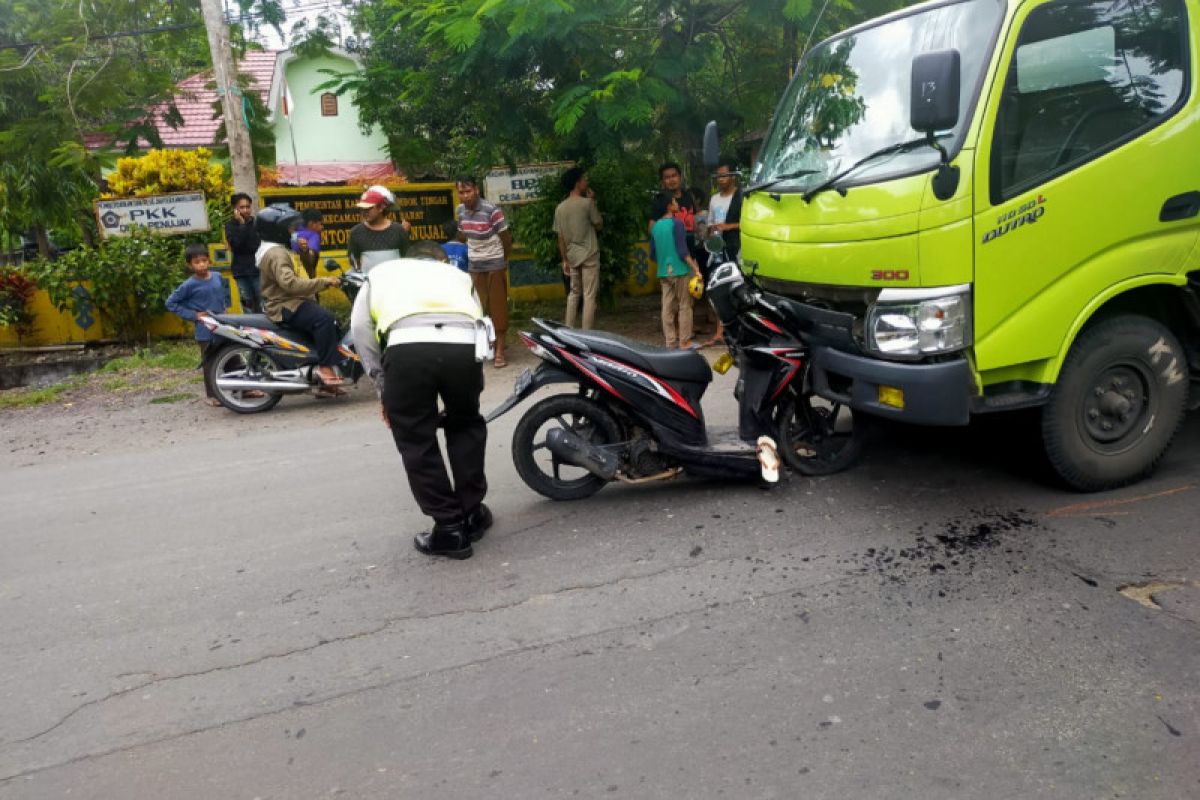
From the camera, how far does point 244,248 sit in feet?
32.3

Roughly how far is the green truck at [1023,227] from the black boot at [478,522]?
185 cm

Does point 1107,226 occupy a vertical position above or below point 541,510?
above

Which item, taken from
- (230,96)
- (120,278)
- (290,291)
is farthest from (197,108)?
(290,291)

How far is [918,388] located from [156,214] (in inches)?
404

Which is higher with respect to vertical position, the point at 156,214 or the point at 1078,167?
the point at 156,214

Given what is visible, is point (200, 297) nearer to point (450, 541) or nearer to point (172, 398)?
point (172, 398)

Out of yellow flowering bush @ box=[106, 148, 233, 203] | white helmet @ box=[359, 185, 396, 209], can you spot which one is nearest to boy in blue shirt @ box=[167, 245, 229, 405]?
white helmet @ box=[359, 185, 396, 209]

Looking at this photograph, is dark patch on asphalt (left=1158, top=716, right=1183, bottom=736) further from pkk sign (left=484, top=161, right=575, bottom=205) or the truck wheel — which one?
pkk sign (left=484, top=161, right=575, bottom=205)

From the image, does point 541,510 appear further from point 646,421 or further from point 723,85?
point 723,85

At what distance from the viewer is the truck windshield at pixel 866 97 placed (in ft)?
13.4

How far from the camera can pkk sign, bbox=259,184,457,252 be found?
11.7 m

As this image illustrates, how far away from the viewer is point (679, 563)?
407cm

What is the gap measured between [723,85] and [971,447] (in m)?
6.79

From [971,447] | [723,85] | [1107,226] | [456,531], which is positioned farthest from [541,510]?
[723,85]
